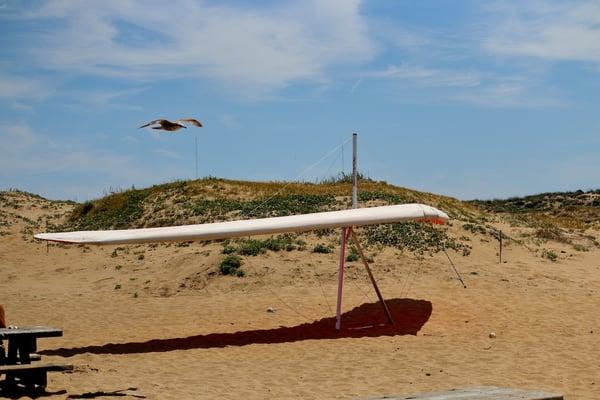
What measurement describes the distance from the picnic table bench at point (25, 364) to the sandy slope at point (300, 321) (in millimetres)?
542

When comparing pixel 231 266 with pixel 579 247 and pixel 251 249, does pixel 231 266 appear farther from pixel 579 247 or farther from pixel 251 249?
pixel 579 247

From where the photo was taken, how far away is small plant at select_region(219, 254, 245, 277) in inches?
840

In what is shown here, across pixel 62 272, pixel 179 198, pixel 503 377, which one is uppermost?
pixel 179 198

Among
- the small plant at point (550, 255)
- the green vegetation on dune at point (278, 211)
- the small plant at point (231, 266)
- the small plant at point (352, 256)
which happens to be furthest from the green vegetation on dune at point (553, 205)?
the small plant at point (231, 266)

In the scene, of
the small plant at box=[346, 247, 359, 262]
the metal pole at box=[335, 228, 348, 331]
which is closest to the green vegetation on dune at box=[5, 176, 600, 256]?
the small plant at box=[346, 247, 359, 262]

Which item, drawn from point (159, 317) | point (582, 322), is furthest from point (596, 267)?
point (159, 317)

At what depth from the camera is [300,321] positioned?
56.3 feet

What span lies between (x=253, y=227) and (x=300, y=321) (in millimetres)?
3217

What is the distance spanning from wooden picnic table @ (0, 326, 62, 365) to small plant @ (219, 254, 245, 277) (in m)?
9.88

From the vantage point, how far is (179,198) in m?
31.0

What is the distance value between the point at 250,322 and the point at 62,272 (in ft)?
33.3

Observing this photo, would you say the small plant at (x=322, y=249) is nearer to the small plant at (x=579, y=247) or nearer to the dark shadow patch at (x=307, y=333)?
the dark shadow patch at (x=307, y=333)

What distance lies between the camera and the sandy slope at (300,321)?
472 inches

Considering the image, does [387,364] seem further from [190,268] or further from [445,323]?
[190,268]
